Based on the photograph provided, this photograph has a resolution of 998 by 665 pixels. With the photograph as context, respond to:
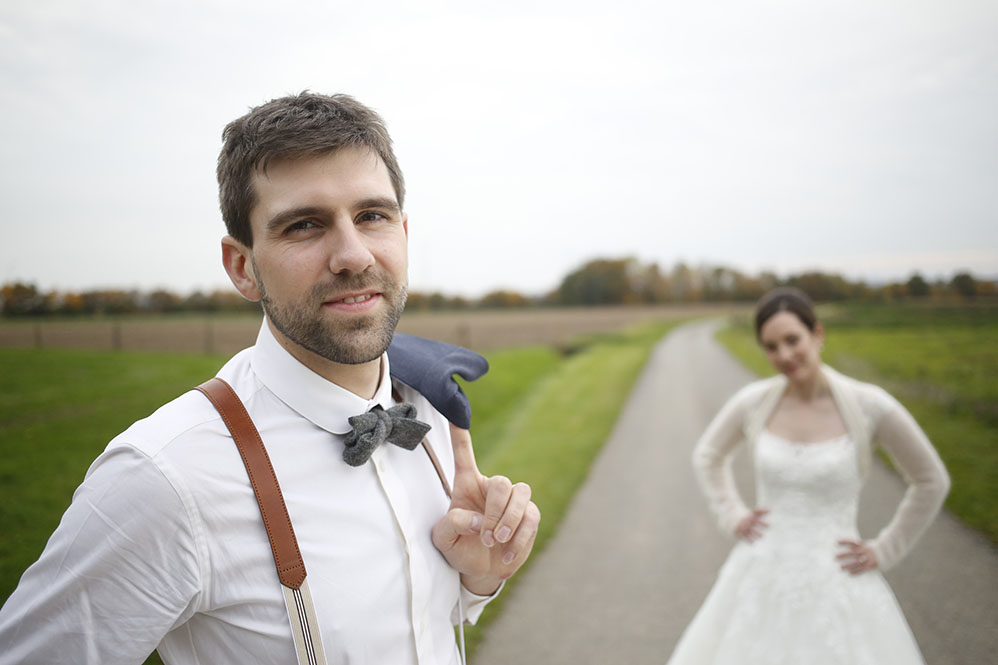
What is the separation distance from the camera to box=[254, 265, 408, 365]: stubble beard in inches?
56.9

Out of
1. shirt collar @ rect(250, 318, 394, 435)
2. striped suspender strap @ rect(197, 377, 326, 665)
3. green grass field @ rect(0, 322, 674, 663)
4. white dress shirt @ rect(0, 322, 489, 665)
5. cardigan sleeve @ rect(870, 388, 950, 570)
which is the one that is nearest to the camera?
white dress shirt @ rect(0, 322, 489, 665)

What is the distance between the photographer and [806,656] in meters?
2.95

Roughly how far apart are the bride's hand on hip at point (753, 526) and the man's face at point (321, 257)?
300 centimetres

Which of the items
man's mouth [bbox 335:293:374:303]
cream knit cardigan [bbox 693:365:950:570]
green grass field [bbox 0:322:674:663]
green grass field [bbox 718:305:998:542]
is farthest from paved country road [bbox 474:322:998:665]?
man's mouth [bbox 335:293:374:303]

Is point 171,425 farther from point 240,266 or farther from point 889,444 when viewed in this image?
point 889,444

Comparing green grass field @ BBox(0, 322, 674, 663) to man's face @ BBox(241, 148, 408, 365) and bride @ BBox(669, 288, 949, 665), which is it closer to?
bride @ BBox(669, 288, 949, 665)

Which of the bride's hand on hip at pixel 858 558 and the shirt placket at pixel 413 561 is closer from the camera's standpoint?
the shirt placket at pixel 413 561

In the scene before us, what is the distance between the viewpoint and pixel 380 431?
5.01 feet

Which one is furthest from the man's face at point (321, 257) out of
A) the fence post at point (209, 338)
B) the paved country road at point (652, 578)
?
the fence post at point (209, 338)

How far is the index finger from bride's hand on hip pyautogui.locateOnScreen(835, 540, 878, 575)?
260cm

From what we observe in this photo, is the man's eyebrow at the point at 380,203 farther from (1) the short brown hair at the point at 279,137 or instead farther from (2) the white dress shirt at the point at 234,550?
(2) the white dress shirt at the point at 234,550

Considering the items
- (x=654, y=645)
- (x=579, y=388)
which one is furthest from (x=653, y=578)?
(x=579, y=388)

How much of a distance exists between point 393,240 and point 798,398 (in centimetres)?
302

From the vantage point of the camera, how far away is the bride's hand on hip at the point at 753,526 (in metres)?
3.46
